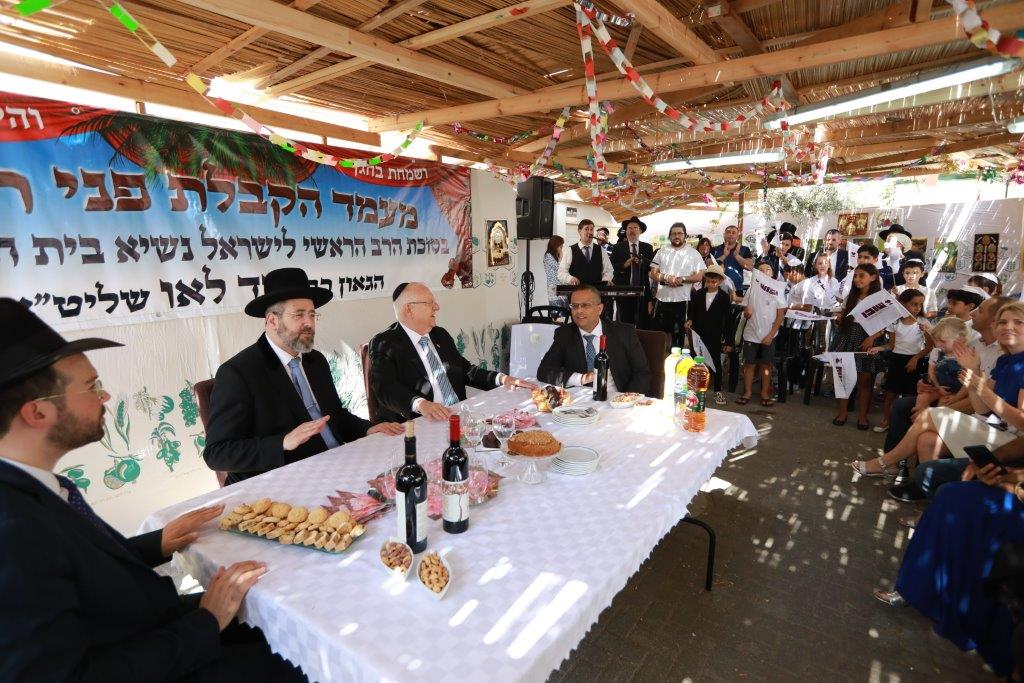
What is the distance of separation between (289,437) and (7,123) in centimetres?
241

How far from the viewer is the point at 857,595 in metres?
2.55

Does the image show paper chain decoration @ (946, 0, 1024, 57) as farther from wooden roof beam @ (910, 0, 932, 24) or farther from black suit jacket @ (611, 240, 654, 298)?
black suit jacket @ (611, 240, 654, 298)

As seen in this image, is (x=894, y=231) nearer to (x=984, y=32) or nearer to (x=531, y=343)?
(x=531, y=343)

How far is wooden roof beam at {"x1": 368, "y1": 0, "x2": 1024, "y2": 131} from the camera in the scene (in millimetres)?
2611

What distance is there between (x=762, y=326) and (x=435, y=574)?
17.3 feet

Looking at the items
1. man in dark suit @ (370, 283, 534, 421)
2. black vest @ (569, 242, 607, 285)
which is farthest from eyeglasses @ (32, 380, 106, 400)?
black vest @ (569, 242, 607, 285)

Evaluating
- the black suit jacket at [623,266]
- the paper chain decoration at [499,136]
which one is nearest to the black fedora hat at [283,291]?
the paper chain decoration at [499,136]

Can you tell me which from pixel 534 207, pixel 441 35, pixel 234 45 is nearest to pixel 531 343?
pixel 534 207

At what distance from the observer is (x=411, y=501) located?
1354 millimetres

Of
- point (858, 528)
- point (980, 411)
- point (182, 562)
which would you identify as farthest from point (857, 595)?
point (182, 562)

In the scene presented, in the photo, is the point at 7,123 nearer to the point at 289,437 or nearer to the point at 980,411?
the point at 289,437

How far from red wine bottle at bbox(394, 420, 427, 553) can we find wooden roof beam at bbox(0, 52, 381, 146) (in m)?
3.62

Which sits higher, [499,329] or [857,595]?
[499,329]

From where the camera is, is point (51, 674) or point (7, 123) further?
point (7, 123)
